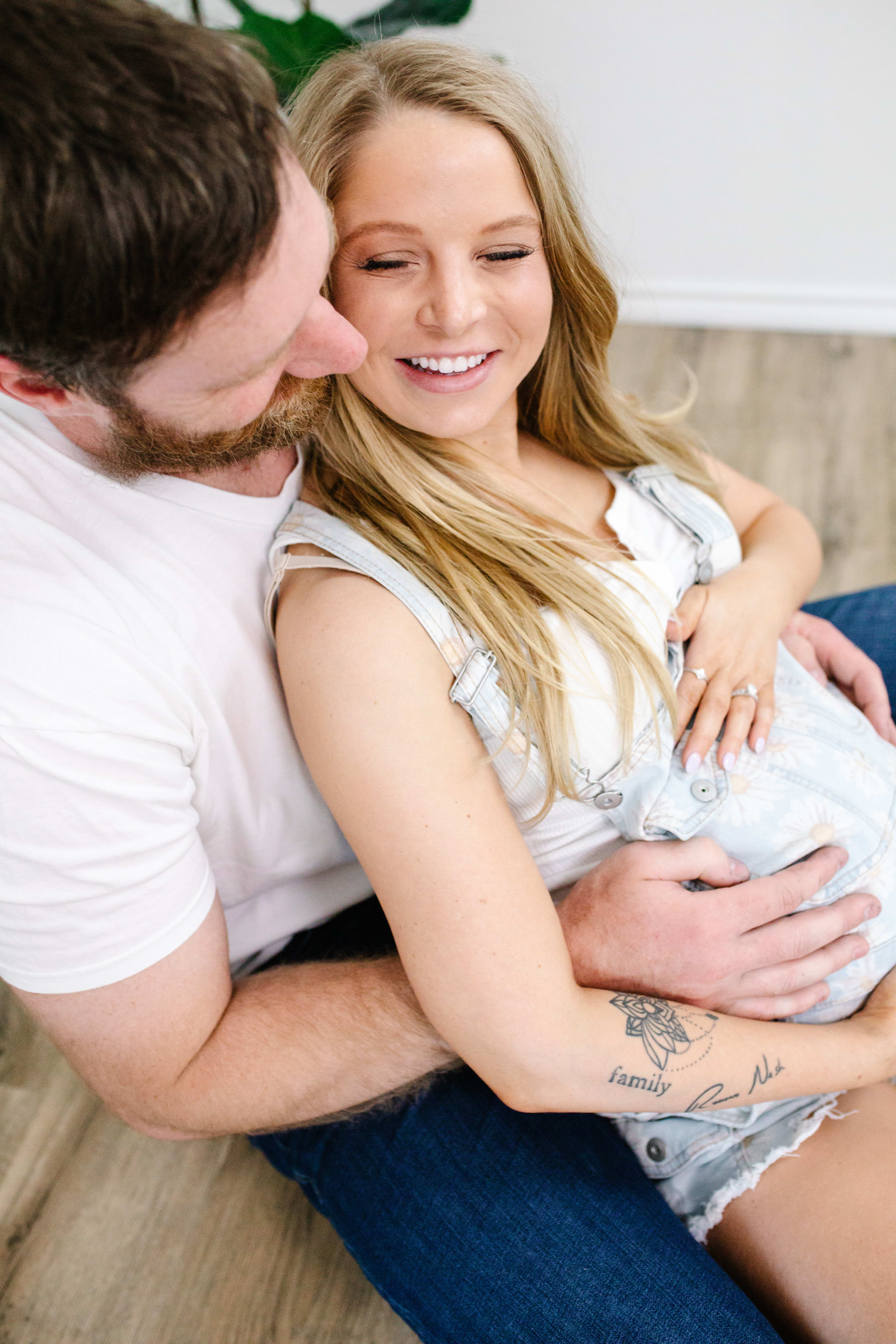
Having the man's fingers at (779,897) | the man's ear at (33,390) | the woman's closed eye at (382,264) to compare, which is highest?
the woman's closed eye at (382,264)

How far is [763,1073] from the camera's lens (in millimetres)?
990

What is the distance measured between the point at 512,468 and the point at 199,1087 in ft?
2.80

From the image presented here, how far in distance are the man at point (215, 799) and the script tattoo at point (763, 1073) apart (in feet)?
0.22

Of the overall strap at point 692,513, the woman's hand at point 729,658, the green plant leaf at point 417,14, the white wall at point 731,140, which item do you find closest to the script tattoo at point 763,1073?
the woman's hand at point 729,658

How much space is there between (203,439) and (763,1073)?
0.86 meters

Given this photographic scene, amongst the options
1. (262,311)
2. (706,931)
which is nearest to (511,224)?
(262,311)

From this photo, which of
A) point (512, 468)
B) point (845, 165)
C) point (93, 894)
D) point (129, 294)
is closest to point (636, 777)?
point (512, 468)

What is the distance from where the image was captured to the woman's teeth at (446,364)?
109 cm

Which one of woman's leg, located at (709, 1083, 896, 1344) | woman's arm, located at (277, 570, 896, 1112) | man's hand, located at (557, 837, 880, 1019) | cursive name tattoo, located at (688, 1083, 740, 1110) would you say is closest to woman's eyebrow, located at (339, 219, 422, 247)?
woman's arm, located at (277, 570, 896, 1112)

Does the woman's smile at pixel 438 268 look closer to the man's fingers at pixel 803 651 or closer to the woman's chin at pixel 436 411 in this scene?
the woman's chin at pixel 436 411

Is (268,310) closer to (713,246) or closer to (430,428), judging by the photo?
(430,428)

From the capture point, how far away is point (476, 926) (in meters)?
0.91

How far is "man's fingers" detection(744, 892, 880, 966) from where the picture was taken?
3.40 ft

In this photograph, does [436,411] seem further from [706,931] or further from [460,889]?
[706,931]
